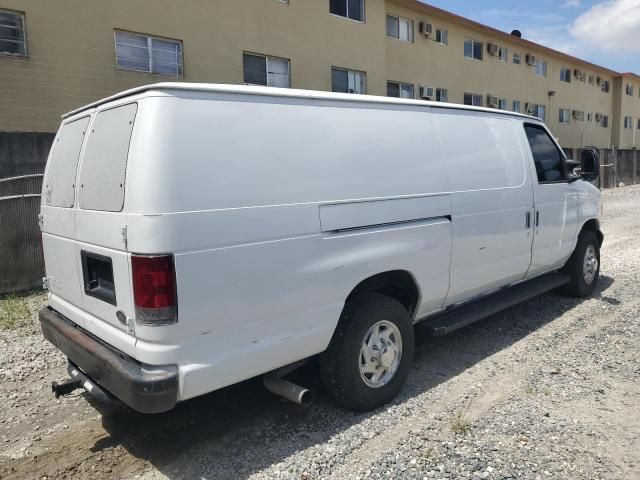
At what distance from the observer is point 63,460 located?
10.3 ft

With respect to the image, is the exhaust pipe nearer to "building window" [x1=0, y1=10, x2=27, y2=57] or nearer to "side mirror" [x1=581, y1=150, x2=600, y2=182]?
"side mirror" [x1=581, y1=150, x2=600, y2=182]

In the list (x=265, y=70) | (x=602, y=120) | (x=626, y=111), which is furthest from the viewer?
(x=626, y=111)

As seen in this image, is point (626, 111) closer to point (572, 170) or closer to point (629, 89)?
A: point (629, 89)

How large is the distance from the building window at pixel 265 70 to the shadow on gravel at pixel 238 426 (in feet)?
34.1

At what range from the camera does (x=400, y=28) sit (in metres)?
18.5

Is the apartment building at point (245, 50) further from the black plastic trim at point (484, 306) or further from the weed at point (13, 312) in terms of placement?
the black plastic trim at point (484, 306)

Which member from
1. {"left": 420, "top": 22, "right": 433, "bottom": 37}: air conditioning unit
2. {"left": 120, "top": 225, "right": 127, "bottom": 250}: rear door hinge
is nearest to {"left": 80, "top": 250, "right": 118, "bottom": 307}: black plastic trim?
{"left": 120, "top": 225, "right": 127, "bottom": 250}: rear door hinge

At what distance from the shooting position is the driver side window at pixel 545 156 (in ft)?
17.1

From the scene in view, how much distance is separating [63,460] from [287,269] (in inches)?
74.0

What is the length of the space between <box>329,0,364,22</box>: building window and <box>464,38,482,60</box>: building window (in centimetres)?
788

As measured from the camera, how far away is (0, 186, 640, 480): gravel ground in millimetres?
2949

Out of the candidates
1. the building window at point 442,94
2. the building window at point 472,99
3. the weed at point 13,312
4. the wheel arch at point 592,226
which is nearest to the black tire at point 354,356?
the wheel arch at point 592,226

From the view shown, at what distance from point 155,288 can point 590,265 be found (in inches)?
222

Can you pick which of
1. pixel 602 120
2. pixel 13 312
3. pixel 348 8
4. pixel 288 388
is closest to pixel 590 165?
pixel 288 388
